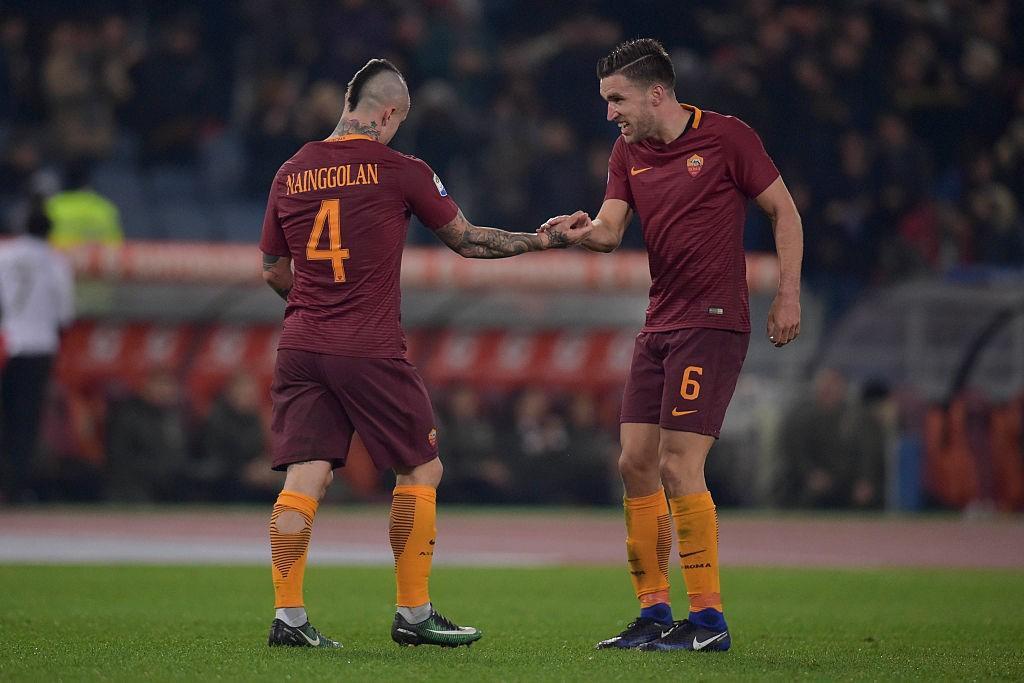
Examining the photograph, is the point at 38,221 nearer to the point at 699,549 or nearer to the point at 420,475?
the point at 420,475

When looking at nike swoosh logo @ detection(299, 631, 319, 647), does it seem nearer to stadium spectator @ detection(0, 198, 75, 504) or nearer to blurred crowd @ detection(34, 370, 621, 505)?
stadium spectator @ detection(0, 198, 75, 504)

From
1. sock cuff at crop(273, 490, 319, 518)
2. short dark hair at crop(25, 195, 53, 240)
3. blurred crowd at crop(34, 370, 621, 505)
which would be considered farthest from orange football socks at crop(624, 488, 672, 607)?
blurred crowd at crop(34, 370, 621, 505)

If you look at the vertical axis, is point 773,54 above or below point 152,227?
above

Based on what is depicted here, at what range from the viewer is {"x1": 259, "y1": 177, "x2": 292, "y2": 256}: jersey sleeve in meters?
6.25

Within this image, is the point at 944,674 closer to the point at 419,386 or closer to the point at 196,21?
the point at 419,386

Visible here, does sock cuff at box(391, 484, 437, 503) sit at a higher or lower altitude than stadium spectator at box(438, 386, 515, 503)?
higher

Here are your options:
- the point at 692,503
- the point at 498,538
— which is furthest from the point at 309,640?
the point at 498,538

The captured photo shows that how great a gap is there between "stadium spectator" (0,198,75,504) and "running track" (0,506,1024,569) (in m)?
0.82

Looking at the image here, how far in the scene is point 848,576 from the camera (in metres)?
10.4

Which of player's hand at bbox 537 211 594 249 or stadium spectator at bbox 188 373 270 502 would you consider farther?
stadium spectator at bbox 188 373 270 502

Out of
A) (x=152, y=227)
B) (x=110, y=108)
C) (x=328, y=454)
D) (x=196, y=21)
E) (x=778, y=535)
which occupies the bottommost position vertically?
(x=778, y=535)

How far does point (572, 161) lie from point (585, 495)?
13.7 feet

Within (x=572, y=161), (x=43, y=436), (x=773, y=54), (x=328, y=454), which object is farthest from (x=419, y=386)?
(x=773, y=54)

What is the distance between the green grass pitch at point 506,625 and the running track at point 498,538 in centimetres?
88
